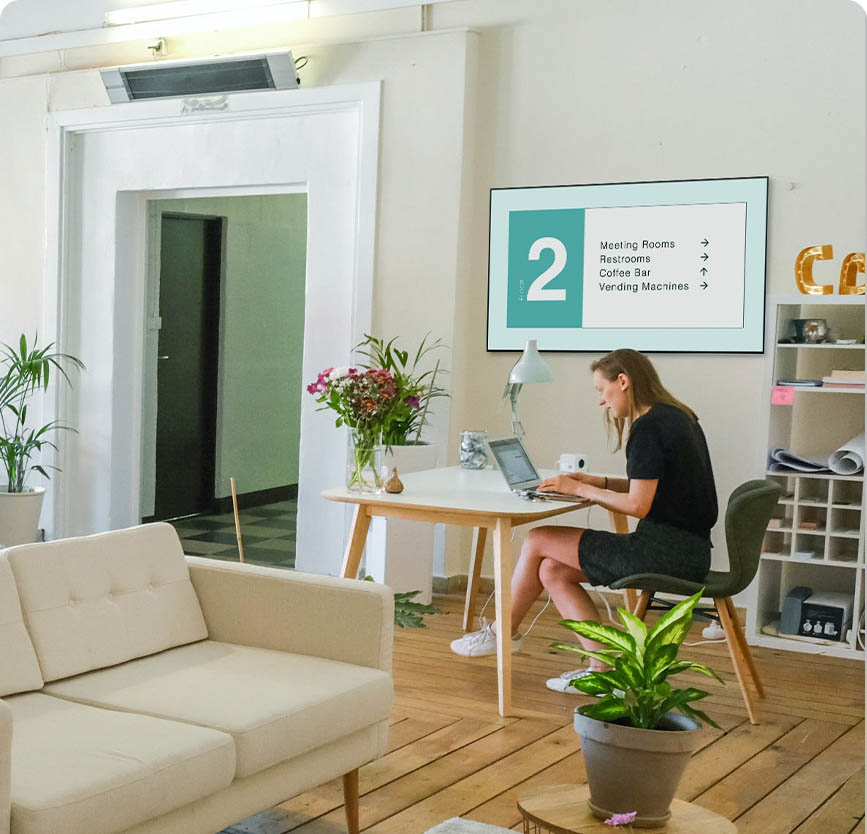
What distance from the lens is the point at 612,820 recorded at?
2379mm

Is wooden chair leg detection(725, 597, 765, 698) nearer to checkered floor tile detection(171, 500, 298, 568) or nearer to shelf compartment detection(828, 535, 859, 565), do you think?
shelf compartment detection(828, 535, 859, 565)

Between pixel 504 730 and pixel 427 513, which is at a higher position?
pixel 427 513

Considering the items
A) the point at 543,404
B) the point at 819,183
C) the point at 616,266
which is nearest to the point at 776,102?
the point at 819,183

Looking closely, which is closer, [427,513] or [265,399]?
[427,513]

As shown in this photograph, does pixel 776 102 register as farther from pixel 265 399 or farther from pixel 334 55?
pixel 265 399

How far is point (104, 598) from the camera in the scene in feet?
10.4

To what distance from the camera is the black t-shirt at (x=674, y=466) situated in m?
4.14

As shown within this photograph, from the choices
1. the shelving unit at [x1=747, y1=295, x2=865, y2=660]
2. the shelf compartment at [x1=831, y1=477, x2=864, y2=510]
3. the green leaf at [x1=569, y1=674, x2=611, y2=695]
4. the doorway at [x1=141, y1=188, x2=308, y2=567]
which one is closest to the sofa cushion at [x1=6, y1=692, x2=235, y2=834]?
the green leaf at [x1=569, y1=674, x2=611, y2=695]

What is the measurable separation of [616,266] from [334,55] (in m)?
1.88

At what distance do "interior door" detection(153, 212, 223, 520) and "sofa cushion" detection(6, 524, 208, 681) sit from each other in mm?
4701

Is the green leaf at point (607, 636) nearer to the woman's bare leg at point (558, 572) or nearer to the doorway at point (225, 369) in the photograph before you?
the woman's bare leg at point (558, 572)

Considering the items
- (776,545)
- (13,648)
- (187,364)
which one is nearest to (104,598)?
(13,648)

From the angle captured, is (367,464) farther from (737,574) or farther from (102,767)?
(102,767)

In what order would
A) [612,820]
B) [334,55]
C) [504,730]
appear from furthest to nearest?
[334,55] < [504,730] < [612,820]
